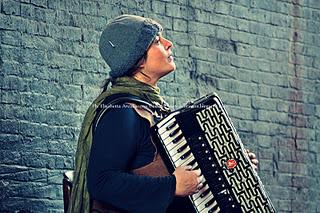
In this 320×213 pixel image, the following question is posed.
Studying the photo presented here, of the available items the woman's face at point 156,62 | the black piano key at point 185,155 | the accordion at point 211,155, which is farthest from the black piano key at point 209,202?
the woman's face at point 156,62

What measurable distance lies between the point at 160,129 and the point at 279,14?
364 centimetres

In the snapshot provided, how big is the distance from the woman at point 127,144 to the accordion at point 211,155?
0.23 ft

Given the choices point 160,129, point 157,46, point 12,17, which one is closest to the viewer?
point 160,129

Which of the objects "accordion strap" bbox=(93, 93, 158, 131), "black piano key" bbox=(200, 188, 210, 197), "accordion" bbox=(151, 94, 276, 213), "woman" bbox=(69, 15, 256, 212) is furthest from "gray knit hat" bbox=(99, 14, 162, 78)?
"black piano key" bbox=(200, 188, 210, 197)

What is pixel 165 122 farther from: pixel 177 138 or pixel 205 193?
pixel 205 193

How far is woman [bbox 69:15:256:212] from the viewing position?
4262 millimetres

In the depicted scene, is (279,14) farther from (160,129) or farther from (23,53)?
(160,129)

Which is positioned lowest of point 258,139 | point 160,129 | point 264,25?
point 258,139

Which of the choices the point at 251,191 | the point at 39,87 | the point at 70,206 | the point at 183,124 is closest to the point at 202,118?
the point at 183,124

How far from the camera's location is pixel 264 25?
756cm

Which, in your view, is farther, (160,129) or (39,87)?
(39,87)

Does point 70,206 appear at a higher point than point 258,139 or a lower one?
higher

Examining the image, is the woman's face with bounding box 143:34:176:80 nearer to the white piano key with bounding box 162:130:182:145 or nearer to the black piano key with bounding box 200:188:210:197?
Answer: the white piano key with bounding box 162:130:182:145

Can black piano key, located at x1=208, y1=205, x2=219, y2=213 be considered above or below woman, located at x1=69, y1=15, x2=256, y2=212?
below
